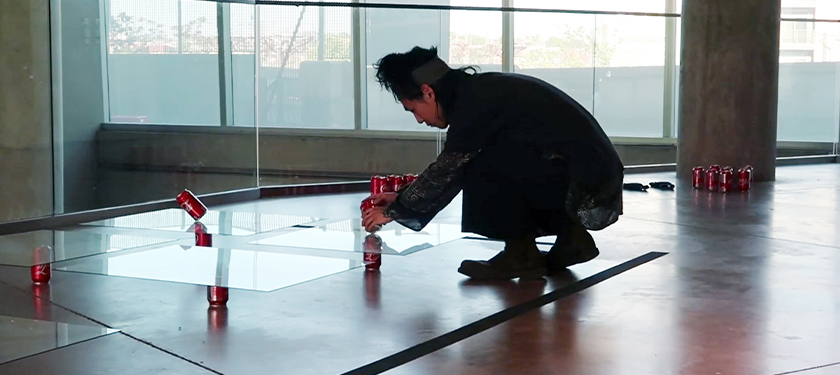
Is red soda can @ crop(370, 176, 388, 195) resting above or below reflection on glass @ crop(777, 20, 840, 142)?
below

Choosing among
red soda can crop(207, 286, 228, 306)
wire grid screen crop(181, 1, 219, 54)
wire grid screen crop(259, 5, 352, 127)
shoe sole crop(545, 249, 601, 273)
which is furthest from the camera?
wire grid screen crop(259, 5, 352, 127)

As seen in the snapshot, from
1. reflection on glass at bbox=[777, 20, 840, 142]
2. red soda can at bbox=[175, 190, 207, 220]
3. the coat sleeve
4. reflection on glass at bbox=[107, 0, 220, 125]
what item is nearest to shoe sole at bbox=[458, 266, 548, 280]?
the coat sleeve

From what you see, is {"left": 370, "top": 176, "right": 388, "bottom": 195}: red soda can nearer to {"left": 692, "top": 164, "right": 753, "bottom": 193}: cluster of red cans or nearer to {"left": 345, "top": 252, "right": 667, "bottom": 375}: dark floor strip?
{"left": 345, "top": 252, "right": 667, "bottom": 375}: dark floor strip

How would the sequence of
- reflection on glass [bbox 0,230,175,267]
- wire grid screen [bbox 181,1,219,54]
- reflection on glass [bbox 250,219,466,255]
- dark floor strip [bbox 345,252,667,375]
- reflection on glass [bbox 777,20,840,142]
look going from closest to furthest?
dark floor strip [bbox 345,252,667,375]
reflection on glass [bbox 0,230,175,267]
reflection on glass [bbox 250,219,466,255]
wire grid screen [bbox 181,1,219,54]
reflection on glass [bbox 777,20,840,142]

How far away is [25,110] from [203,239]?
5.50 ft

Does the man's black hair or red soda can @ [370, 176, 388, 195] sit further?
red soda can @ [370, 176, 388, 195]

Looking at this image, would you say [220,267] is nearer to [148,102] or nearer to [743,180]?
[148,102]

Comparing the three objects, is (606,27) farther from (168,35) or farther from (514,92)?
(514,92)

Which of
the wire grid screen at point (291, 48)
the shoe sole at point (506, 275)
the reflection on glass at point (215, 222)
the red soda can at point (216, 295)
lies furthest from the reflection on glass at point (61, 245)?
the wire grid screen at point (291, 48)

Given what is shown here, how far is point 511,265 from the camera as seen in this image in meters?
3.69

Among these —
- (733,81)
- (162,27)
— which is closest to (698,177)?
(733,81)

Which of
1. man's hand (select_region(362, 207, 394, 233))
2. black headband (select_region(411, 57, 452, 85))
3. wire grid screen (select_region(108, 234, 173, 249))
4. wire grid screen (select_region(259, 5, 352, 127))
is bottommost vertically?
wire grid screen (select_region(108, 234, 173, 249))

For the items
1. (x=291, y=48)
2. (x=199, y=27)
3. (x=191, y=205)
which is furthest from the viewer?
(x=291, y=48)

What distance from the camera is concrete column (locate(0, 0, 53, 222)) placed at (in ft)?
17.1
